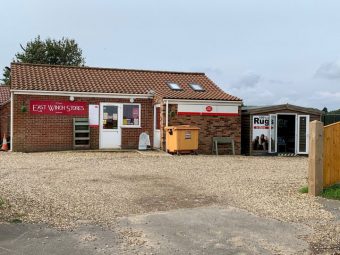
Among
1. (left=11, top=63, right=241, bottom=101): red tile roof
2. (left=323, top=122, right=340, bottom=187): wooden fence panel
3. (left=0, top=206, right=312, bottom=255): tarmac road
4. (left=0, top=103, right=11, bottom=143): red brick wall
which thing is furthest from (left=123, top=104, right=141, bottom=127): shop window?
(left=0, top=206, right=312, bottom=255): tarmac road

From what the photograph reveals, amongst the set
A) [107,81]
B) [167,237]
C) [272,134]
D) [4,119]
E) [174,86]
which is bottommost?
[167,237]

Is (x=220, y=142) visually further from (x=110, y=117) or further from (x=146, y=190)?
(x=146, y=190)

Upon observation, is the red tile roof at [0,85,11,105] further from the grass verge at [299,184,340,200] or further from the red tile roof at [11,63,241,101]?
the grass verge at [299,184,340,200]

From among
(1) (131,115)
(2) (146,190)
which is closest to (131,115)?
(1) (131,115)

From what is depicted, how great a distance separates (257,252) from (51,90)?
16184 millimetres

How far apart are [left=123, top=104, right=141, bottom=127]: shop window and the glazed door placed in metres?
6.38

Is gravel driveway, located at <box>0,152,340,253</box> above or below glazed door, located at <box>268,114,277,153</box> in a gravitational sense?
below

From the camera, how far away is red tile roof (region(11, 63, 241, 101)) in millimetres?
20734

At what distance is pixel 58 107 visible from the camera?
20.4m

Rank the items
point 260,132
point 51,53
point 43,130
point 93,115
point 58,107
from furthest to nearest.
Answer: point 51,53
point 260,132
point 93,115
point 58,107
point 43,130

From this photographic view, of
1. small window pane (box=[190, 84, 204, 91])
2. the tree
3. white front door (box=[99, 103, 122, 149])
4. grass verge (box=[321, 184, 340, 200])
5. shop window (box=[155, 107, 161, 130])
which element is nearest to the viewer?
grass verge (box=[321, 184, 340, 200])

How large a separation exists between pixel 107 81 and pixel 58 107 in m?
3.17

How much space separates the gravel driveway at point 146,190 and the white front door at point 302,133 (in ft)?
20.5

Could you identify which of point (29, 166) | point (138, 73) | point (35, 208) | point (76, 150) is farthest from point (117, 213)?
point (138, 73)
